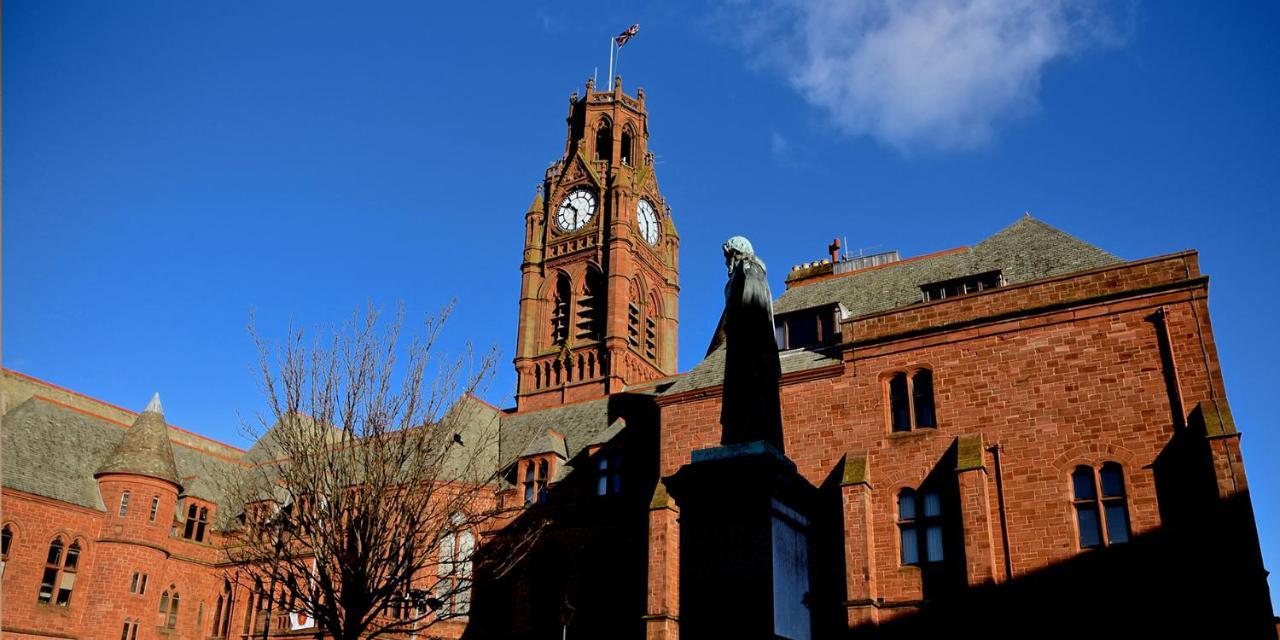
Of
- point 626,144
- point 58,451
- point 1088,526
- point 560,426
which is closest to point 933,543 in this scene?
point 1088,526

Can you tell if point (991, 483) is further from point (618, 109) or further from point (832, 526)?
point (618, 109)

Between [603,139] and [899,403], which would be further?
[603,139]

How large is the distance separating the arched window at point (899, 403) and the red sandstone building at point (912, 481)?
0.20ft

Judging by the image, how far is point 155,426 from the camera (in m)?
40.8

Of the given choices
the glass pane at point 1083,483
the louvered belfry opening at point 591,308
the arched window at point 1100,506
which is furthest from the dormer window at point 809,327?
the louvered belfry opening at point 591,308

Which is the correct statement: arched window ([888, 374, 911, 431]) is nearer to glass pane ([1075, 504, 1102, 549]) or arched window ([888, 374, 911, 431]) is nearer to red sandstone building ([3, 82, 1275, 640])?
red sandstone building ([3, 82, 1275, 640])

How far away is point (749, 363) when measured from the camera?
12023 millimetres

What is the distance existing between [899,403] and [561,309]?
3317 cm

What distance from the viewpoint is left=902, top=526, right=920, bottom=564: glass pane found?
2302cm

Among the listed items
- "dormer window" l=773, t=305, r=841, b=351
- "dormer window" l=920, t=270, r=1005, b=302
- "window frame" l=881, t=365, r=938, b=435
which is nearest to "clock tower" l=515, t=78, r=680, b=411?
"dormer window" l=773, t=305, r=841, b=351

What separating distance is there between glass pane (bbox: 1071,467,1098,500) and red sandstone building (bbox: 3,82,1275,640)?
5cm

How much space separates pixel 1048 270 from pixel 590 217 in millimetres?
35544

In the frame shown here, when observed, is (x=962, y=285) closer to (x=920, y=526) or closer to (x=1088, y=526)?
(x=920, y=526)

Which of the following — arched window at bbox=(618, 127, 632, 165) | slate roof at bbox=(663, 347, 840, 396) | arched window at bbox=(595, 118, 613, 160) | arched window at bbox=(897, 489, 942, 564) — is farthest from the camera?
arched window at bbox=(618, 127, 632, 165)
